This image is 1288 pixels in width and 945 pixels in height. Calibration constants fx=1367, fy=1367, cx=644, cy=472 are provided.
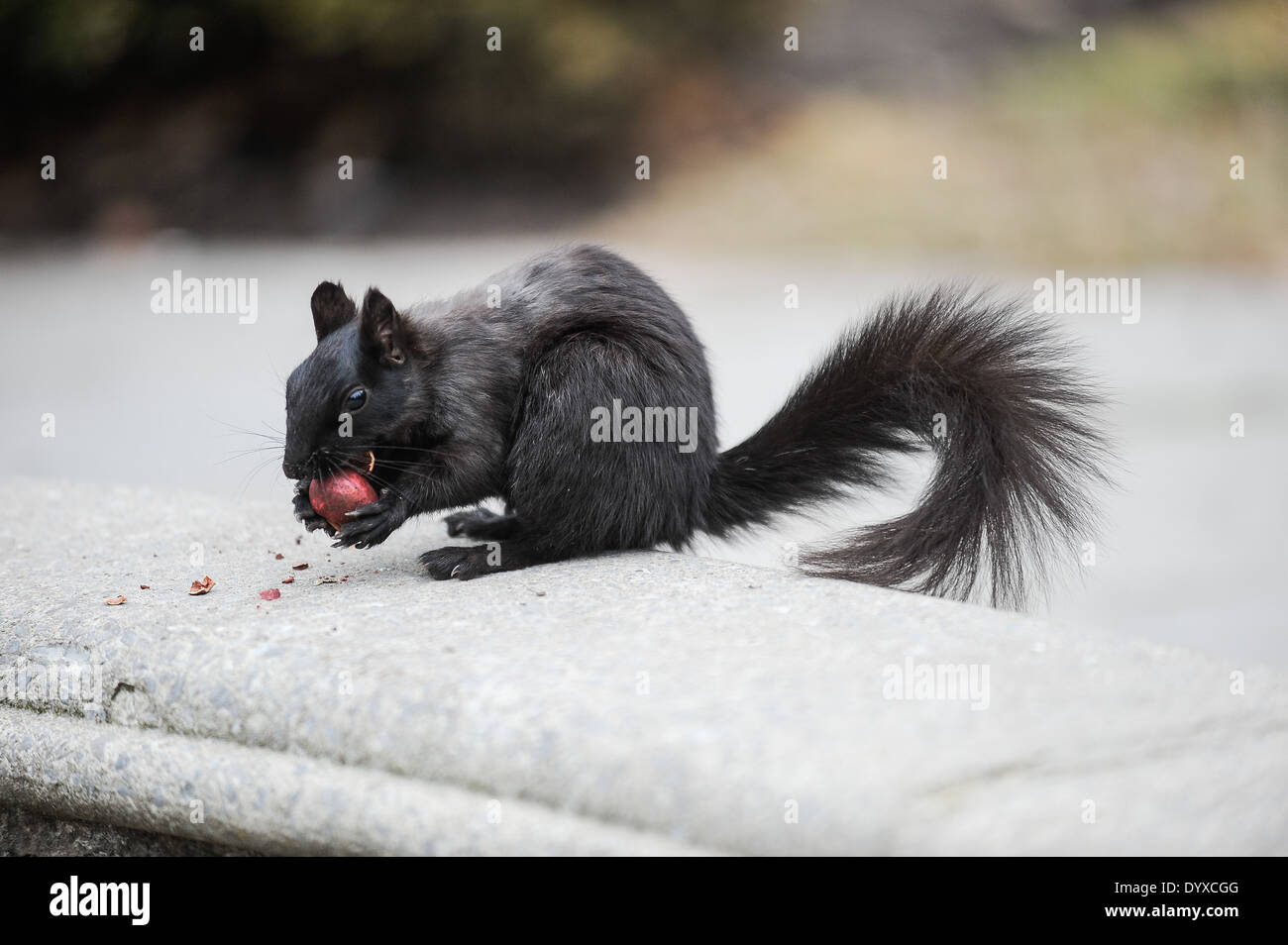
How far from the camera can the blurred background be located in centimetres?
1059

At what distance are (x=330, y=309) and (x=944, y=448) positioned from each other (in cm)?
139

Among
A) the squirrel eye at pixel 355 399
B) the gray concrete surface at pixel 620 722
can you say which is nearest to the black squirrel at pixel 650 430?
the squirrel eye at pixel 355 399

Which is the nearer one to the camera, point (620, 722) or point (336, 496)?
point (620, 722)

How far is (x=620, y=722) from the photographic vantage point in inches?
80.7

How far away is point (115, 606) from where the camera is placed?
9.02ft

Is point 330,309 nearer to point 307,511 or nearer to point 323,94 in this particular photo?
point 307,511

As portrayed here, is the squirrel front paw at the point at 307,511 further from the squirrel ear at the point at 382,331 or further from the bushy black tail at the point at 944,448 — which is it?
the bushy black tail at the point at 944,448

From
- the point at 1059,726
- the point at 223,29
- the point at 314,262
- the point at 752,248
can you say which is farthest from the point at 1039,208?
the point at 1059,726

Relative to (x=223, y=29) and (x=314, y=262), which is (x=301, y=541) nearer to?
(x=314, y=262)

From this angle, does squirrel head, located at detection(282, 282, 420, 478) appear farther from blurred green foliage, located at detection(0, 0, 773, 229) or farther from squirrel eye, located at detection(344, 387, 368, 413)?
blurred green foliage, located at detection(0, 0, 773, 229)

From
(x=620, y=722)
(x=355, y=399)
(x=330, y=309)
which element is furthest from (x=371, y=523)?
(x=620, y=722)

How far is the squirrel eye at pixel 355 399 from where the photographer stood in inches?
111

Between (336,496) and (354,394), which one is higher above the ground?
(354,394)

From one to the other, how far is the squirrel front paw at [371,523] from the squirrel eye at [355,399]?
0.20 metres
